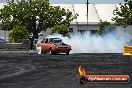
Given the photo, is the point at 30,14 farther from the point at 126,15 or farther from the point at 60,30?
the point at 126,15

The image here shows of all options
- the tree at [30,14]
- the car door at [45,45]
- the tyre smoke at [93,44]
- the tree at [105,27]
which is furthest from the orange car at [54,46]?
the tree at [105,27]

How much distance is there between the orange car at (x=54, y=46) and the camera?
35.7 metres

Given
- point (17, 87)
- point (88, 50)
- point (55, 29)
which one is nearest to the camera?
point (17, 87)

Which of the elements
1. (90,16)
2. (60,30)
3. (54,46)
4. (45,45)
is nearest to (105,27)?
(90,16)

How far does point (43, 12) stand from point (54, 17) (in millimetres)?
1833

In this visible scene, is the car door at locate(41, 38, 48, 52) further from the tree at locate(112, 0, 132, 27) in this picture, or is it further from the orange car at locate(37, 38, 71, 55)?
the tree at locate(112, 0, 132, 27)

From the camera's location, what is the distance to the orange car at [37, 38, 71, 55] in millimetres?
35656

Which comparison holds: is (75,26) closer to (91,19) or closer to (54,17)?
(91,19)

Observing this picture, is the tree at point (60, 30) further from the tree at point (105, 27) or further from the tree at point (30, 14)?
the tree at point (105, 27)

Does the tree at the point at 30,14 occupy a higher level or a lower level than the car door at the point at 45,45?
higher

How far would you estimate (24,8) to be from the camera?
63.7 metres

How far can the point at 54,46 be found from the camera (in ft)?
117

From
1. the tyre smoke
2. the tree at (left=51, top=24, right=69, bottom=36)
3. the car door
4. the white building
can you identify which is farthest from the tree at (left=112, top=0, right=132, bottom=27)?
the car door

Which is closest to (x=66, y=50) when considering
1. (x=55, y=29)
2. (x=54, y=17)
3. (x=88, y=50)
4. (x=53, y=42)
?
(x=53, y=42)
